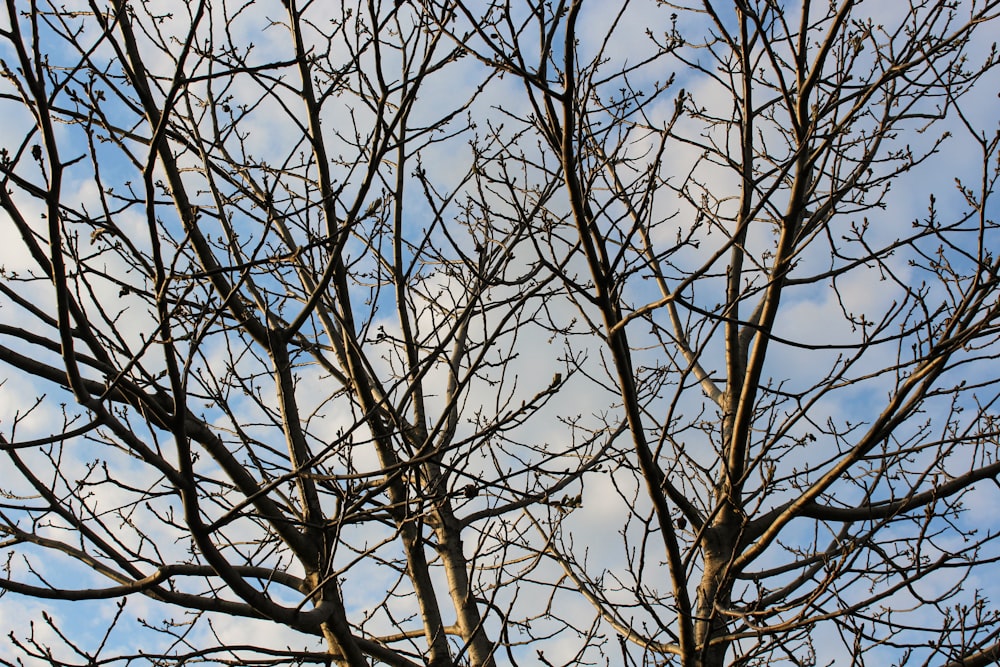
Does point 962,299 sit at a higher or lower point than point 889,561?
higher

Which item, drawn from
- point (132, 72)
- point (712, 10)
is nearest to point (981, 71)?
point (712, 10)

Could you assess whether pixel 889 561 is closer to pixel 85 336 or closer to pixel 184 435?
pixel 184 435

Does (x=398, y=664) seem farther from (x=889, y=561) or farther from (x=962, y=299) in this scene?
(x=962, y=299)

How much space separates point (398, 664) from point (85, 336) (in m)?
2.06

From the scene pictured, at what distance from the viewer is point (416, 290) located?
4961mm

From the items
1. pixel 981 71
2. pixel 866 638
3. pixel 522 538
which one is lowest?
pixel 866 638

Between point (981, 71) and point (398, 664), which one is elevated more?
point (981, 71)

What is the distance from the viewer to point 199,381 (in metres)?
3.28

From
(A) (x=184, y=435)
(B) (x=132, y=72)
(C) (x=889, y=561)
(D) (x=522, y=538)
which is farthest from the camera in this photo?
(D) (x=522, y=538)

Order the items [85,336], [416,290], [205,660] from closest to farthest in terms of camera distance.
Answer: [85,336] < [205,660] < [416,290]

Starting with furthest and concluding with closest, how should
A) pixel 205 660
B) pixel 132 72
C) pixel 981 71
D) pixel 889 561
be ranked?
pixel 981 71 → pixel 205 660 → pixel 889 561 → pixel 132 72

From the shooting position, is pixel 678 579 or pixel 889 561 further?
pixel 889 561

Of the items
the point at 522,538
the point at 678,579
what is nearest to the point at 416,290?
the point at 522,538

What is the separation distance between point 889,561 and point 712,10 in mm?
2655
